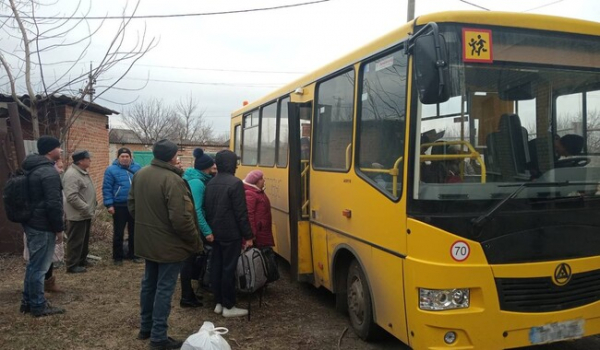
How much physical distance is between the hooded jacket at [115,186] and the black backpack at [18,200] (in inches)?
100

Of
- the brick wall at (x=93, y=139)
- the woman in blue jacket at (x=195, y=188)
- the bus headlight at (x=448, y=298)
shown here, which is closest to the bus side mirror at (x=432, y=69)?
the bus headlight at (x=448, y=298)

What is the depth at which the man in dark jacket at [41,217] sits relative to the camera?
4.85 m

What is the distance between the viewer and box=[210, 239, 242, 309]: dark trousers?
5070 millimetres

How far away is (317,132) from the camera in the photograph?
17.5ft

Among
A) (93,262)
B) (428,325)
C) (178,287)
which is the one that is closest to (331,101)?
(428,325)

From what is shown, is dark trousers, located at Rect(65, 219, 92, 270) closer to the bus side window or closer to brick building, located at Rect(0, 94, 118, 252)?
brick building, located at Rect(0, 94, 118, 252)

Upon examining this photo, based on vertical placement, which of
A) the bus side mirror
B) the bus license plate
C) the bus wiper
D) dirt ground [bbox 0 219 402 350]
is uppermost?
the bus side mirror

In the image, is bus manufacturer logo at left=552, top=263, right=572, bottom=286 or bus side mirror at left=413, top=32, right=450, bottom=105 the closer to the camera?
bus side mirror at left=413, top=32, right=450, bottom=105

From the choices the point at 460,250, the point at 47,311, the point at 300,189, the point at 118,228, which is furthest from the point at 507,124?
the point at 118,228

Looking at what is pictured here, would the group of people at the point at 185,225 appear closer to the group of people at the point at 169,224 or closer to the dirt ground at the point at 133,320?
the group of people at the point at 169,224

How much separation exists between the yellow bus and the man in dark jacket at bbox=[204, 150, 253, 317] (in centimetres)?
157

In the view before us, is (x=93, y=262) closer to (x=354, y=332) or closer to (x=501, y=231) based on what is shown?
(x=354, y=332)

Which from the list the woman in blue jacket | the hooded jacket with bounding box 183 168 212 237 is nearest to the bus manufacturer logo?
the hooded jacket with bounding box 183 168 212 237

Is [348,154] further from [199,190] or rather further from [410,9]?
[410,9]
